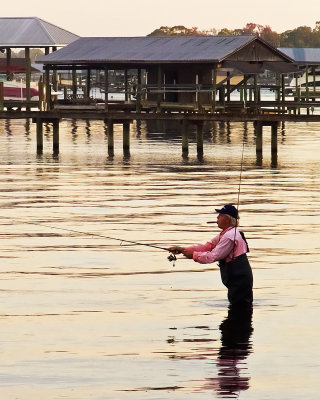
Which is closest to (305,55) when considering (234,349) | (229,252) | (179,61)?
(179,61)

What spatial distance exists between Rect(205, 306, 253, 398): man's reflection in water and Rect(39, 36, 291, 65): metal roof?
2005 inches

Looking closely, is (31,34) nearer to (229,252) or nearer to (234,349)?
(229,252)

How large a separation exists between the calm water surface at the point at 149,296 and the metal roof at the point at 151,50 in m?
26.8

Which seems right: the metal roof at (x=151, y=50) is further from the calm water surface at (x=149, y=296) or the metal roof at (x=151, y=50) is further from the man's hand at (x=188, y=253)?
the man's hand at (x=188, y=253)

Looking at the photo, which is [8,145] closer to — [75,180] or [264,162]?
[264,162]

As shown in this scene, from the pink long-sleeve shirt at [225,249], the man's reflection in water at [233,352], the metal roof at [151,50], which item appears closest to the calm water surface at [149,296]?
the man's reflection in water at [233,352]

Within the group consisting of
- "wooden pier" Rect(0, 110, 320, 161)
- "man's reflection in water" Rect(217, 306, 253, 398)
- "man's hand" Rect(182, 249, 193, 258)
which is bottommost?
"man's reflection in water" Rect(217, 306, 253, 398)

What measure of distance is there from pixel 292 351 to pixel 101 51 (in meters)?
59.4

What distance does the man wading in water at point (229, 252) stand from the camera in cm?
1869

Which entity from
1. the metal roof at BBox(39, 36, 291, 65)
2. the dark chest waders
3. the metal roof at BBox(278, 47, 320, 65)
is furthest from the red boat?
the dark chest waders

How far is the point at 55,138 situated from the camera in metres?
59.2

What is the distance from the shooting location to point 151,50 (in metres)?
74.2

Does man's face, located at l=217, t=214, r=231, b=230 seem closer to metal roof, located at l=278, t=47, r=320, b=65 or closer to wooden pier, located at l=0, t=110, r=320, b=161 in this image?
wooden pier, located at l=0, t=110, r=320, b=161

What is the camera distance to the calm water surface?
15.9m
